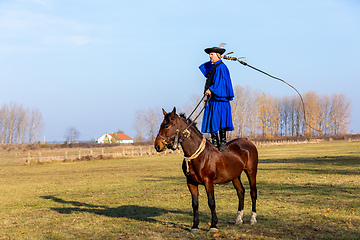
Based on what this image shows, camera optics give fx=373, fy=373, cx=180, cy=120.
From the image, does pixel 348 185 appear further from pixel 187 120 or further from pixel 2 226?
pixel 2 226

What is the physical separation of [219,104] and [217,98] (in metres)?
0.16

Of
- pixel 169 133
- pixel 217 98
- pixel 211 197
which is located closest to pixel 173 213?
pixel 211 197

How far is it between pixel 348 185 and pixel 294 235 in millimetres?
9911

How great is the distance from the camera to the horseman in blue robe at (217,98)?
9.00 m

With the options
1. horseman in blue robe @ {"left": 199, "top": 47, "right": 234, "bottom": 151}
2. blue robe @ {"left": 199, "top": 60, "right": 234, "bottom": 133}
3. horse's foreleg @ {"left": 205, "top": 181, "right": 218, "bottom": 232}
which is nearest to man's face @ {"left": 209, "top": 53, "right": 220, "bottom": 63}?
horseman in blue robe @ {"left": 199, "top": 47, "right": 234, "bottom": 151}

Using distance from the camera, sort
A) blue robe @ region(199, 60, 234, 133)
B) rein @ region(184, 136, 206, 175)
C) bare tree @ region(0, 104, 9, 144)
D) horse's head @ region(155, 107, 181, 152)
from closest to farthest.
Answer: horse's head @ region(155, 107, 181, 152) < rein @ region(184, 136, 206, 175) < blue robe @ region(199, 60, 234, 133) < bare tree @ region(0, 104, 9, 144)

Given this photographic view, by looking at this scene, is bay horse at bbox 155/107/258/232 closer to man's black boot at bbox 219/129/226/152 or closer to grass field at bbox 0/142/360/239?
man's black boot at bbox 219/129/226/152

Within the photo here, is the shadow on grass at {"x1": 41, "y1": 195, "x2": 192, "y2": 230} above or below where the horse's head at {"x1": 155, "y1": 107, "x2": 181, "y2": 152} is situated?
below

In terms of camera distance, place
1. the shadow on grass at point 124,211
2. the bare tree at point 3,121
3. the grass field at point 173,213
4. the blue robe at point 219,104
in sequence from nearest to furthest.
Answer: the grass field at point 173,213 < the blue robe at point 219,104 < the shadow on grass at point 124,211 < the bare tree at point 3,121

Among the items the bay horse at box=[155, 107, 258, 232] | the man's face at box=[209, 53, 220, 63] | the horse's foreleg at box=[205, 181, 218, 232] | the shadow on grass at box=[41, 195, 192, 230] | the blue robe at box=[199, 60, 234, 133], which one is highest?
the man's face at box=[209, 53, 220, 63]

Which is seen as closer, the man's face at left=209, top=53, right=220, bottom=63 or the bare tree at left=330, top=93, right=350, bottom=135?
the man's face at left=209, top=53, right=220, bottom=63

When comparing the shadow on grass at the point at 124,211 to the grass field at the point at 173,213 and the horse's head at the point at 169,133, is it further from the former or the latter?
the horse's head at the point at 169,133

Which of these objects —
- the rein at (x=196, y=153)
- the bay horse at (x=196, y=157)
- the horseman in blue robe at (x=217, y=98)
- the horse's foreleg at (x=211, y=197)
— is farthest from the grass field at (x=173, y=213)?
the horseman in blue robe at (x=217, y=98)

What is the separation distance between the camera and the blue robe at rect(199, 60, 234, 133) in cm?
899
